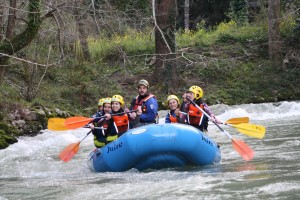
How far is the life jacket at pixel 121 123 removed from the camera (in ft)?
28.1

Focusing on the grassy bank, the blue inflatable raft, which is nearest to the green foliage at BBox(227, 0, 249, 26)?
the grassy bank

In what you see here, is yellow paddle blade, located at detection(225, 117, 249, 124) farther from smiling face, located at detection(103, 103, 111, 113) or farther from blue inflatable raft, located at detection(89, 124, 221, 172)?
smiling face, located at detection(103, 103, 111, 113)

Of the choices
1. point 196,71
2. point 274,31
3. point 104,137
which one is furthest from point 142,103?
point 274,31

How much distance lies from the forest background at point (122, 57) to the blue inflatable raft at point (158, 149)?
14.1ft

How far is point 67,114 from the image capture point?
14203mm

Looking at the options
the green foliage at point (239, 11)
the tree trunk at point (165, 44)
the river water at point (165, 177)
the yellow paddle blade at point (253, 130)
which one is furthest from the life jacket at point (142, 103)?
the green foliage at point (239, 11)

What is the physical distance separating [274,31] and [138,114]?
11.6 metres

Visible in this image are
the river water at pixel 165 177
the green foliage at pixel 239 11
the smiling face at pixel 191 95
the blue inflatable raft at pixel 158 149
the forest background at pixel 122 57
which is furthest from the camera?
the green foliage at pixel 239 11

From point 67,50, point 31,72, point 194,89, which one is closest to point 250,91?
point 67,50

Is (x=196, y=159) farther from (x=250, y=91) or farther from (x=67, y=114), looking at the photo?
(x=250, y=91)

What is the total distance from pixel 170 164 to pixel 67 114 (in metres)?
6.93

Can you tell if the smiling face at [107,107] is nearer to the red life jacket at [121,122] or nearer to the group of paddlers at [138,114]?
the group of paddlers at [138,114]

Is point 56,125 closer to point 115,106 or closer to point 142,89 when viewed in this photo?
point 115,106

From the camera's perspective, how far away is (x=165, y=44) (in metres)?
17.2
